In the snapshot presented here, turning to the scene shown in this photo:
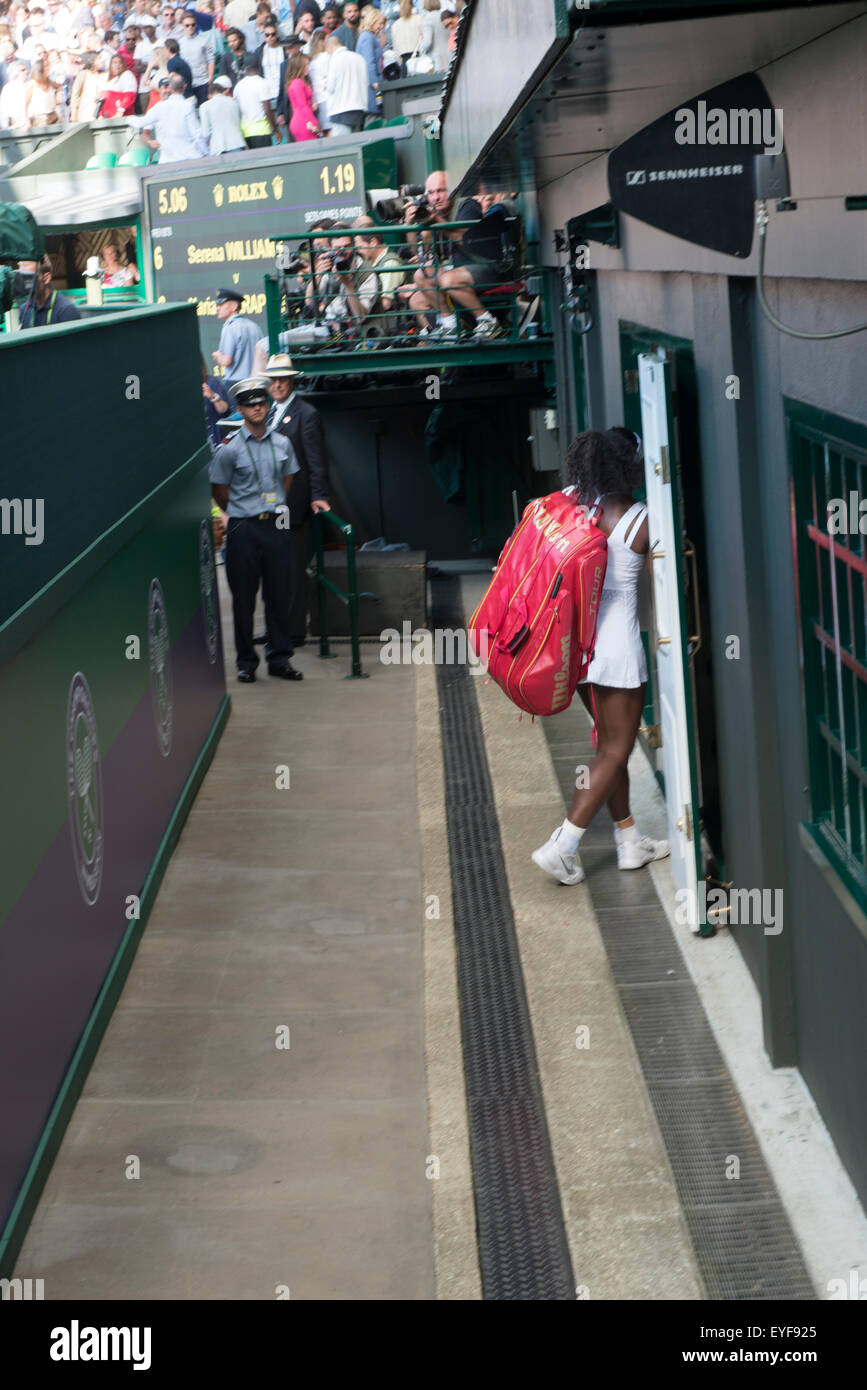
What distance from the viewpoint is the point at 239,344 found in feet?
54.2

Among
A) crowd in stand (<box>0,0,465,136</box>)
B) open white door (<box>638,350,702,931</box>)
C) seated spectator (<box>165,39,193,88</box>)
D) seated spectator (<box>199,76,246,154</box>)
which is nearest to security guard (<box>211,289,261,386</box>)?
crowd in stand (<box>0,0,465,136</box>)

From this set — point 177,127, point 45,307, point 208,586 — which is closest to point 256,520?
point 208,586

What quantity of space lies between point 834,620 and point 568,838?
9.39ft

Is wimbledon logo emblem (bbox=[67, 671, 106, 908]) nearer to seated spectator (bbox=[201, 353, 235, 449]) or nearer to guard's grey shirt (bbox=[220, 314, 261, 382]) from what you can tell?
seated spectator (bbox=[201, 353, 235, 449])

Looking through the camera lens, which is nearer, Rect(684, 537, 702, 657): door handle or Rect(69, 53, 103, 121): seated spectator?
Rect(684, 537, 702, 657): door handle

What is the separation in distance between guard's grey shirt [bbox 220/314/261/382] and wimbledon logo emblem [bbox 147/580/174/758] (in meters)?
8.60

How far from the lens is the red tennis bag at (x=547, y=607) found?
6527 millimetres

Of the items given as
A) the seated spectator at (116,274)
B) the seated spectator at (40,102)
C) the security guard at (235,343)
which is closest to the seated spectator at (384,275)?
the security guard at (235,343)

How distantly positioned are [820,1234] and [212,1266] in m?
1.80

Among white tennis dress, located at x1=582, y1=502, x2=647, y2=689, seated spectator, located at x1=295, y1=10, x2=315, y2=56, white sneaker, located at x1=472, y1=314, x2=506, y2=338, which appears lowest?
white tennis dress, located at x1=582, y1=502, x2=647, y2=689

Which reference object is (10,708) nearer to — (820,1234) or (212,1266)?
(212,1266)

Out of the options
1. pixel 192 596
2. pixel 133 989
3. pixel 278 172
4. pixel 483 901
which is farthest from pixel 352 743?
pixel 278 172

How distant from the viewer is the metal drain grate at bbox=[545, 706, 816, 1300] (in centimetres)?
450

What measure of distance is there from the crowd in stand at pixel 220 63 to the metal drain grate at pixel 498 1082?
13.0 m
